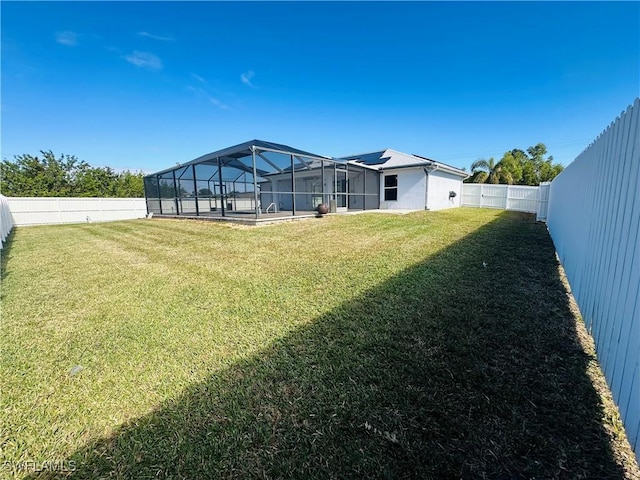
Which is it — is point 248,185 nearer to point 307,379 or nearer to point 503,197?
point 307,379

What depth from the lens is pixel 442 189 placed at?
16.1m

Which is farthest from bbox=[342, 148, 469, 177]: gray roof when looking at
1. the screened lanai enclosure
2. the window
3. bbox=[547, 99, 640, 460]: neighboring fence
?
bbox=[547, 99, 640, 460]: neighboring fence

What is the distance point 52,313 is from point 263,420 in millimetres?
3180

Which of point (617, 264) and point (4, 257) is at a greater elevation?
point (617, 264)

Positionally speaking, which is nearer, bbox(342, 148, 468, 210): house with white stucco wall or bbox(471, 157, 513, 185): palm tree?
bbox(342, 148, 468, 210): house with white stucco wall

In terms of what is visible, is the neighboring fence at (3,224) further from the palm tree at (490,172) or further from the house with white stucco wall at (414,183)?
the palm tree at (490,172)

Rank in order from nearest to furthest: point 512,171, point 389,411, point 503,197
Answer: point 389,411
point 503,197
point 512,171

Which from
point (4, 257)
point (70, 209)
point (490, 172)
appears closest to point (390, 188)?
point (4, 257)

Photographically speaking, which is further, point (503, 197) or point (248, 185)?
point (503, 197)

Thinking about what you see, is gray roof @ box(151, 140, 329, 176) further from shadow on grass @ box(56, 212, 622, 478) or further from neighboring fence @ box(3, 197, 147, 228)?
shadow on grass @ box(56, 212, 622, 478)

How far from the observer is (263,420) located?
1560 millimetres

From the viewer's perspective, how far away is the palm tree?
25.8 metres

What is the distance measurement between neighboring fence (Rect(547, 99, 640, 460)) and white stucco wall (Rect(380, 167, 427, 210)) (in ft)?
40.0

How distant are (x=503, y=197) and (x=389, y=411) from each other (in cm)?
1945
